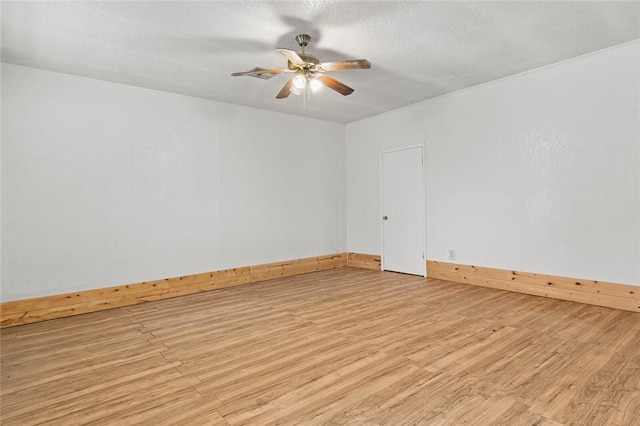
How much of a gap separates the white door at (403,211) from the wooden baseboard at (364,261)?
6.2 inches

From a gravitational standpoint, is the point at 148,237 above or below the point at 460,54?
below

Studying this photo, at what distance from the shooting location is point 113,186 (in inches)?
165

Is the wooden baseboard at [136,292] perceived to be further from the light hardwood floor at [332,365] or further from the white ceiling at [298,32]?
the white ceiling at [298,32]

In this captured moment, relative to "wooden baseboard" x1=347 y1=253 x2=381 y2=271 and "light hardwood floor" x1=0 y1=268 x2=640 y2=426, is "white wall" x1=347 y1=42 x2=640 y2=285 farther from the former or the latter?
"wooden baseboard" x1=347 y1=253 x2=381 y2=271

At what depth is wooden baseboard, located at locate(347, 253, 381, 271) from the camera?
6.20 m

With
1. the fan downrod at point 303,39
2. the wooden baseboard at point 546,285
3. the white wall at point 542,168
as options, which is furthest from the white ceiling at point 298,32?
the wooden baseboard at point 546,285

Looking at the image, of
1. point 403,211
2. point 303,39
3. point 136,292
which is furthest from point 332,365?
point 403,211

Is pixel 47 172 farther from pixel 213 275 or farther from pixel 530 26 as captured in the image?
pixel 530 26

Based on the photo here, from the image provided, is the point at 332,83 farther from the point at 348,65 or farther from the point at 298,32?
the point at 298,32

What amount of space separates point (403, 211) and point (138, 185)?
4120 mm

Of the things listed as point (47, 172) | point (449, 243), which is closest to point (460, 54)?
point (449, 243)

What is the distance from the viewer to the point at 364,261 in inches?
253

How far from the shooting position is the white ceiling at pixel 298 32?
273 cm

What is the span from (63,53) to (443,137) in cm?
491
